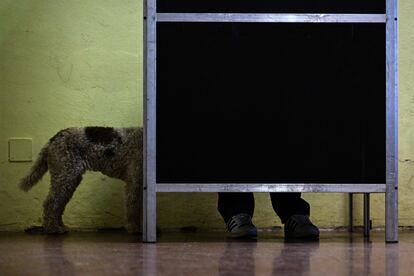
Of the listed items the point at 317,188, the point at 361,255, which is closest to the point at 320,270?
the point at 361,255

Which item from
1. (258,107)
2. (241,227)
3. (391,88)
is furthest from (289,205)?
(391,88)

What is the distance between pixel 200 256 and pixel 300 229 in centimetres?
73

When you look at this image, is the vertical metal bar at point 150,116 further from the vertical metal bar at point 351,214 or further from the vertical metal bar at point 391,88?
the vertical metal bar at point 351,214

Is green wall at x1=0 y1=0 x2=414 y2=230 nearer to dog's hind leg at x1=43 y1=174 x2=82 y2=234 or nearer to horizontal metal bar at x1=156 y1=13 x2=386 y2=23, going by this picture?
dog's hind leg at x1=43 y1=174 x2=82 y2=234

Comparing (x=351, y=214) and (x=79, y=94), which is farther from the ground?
(x=79, y=94)

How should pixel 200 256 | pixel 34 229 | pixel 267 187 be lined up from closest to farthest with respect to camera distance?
pixel 200 256 < pixel 267 187 < pixel 34 229

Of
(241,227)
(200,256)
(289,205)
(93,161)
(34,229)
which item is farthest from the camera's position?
(34,229)

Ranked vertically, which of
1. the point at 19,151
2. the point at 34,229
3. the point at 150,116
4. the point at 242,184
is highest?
the point at 150,116

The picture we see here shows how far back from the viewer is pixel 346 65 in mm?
2895

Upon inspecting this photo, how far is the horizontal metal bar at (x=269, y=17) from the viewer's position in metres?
2.86

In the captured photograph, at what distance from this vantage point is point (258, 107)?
9.45 ft

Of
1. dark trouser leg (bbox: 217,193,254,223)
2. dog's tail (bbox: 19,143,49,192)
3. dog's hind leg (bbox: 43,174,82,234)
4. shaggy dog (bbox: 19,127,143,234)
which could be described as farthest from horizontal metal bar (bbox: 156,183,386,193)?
dog's tail (bbox: 19,143,49,192)

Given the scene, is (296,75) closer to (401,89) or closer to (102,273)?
(401,89)

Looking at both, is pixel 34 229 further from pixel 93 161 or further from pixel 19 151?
pixel 93 161
